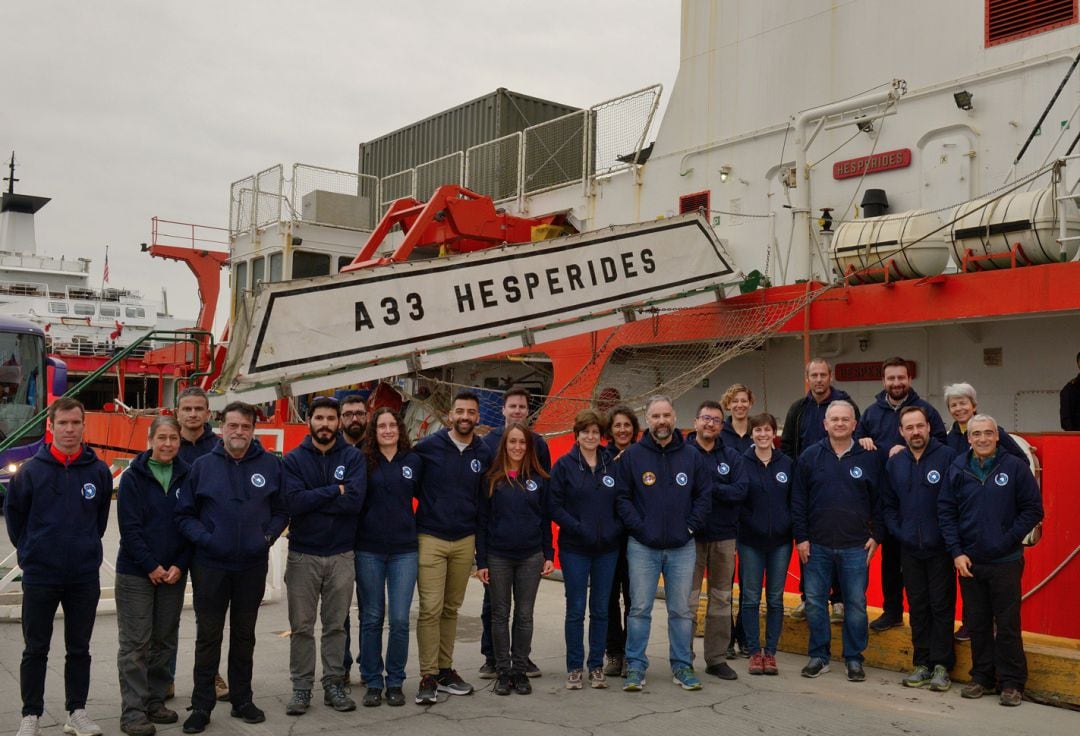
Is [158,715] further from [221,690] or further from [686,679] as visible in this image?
[686,679]

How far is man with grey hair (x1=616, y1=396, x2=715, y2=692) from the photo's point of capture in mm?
5758

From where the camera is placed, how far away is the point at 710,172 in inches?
488

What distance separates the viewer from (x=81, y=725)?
4.62 metres

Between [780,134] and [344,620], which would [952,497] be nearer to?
[344,620]

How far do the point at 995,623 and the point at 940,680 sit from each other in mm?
486

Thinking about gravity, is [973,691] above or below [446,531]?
below

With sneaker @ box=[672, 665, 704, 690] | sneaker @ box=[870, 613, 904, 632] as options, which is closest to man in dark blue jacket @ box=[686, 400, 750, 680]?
sneaker @ box=[672, 665, 704, 690]

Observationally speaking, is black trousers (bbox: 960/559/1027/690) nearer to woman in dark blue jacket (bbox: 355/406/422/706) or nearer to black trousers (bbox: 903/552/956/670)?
black trousers (bbox: 903/552/956/670)

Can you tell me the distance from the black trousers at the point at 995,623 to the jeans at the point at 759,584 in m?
1.10

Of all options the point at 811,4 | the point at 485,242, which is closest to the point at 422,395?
the point at 485,242

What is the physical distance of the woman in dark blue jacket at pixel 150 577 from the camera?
477cm

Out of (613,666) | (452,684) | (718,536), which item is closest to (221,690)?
(452,684)

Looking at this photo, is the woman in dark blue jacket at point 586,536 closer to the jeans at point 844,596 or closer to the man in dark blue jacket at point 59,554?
the jeans at point 844,596

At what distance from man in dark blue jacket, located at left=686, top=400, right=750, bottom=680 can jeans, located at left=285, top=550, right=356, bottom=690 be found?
2.17 m
